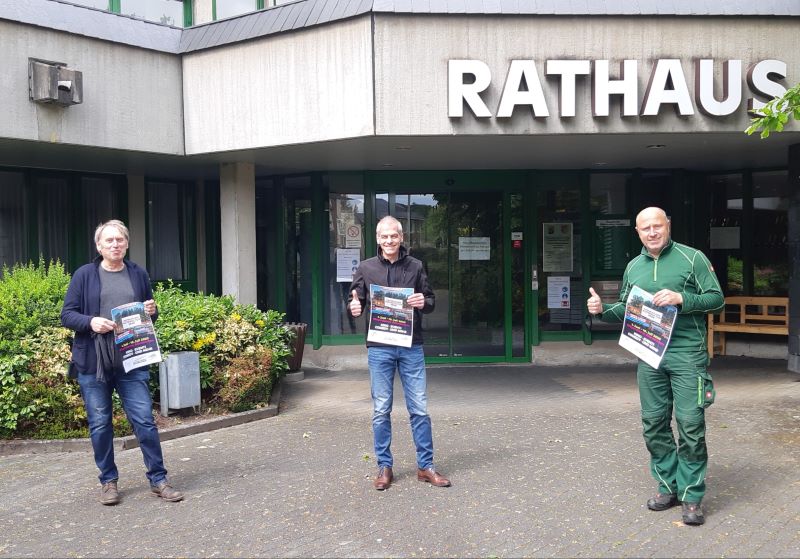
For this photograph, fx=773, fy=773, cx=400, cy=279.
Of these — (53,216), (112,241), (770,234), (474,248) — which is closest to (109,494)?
(112,241)

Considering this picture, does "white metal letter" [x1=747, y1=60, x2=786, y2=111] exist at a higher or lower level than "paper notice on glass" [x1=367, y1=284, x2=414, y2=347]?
higher

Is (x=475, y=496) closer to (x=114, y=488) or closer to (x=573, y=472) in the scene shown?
(x=573, y=472)

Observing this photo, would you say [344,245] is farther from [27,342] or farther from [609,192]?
Answer: [27,342]

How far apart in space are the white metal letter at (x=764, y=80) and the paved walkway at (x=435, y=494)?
10.4ft

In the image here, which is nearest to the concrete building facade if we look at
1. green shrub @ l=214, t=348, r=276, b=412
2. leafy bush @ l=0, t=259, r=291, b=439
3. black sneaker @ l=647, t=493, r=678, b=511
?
leafy bush @ l=0, t=259, r=291, b=439

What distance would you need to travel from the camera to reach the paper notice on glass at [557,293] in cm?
1122

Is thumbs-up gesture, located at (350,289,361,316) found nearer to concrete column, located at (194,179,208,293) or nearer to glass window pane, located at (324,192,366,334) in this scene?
glass window pane, located at (324,192,366,334)

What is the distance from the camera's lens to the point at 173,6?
10031 millimetres

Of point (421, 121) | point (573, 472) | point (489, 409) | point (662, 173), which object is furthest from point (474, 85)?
point (662, 173)

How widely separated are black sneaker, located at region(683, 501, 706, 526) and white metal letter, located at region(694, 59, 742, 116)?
15.4 ft

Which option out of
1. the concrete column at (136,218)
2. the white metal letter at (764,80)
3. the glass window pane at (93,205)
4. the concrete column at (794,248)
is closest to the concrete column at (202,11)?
the concrete column at (136,218)

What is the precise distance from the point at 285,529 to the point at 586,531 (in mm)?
1818

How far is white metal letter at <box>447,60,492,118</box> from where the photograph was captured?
7.90 m

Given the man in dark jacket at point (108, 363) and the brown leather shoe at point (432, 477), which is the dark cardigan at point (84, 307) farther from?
the brown leather shoe at point (432, 477)
